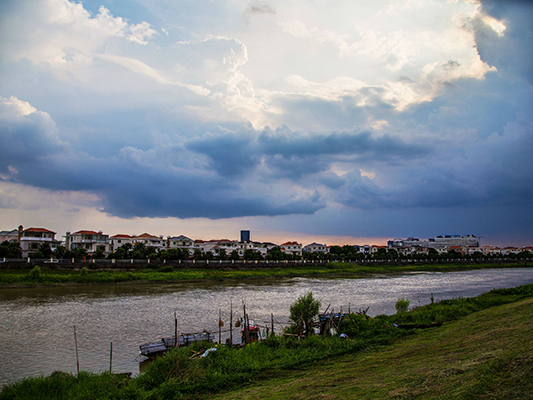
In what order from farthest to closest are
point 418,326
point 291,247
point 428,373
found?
point 291,247
point 418,326
point 428,373

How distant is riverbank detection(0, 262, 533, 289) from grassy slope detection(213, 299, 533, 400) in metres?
48.3

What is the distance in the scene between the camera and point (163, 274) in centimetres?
6325

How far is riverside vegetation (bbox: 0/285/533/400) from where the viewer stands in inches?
322

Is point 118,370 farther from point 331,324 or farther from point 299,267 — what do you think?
point 299,267

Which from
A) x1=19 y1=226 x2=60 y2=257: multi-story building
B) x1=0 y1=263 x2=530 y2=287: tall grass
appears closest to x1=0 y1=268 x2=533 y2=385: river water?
x1=0 y1=263 x2=530 y2=287: tall grass

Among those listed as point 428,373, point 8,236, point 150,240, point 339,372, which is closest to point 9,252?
point 8,236

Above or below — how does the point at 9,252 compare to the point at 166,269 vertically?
above

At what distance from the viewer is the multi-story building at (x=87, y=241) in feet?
308

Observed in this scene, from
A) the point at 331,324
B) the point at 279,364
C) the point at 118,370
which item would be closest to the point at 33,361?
the point at 118,370

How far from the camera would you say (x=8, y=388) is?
440 inches

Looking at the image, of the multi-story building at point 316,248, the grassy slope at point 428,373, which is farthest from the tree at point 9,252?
the multi-story building at point 316,248

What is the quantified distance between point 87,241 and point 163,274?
4245 centimetres

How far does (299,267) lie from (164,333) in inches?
2665

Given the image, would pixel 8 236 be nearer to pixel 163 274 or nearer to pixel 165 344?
pixel 163 274
